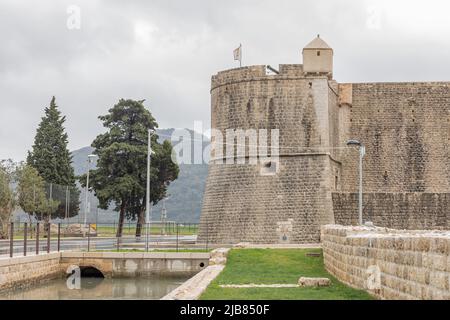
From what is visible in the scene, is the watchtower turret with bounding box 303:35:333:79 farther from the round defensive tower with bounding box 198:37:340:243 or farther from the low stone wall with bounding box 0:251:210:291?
the low stone wall with bounding box 0:251:210:291

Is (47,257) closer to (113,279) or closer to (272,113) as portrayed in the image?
(113,279)

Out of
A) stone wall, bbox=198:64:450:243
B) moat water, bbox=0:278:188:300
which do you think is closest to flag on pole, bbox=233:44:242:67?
stone wall, bbox=198:64:450:243

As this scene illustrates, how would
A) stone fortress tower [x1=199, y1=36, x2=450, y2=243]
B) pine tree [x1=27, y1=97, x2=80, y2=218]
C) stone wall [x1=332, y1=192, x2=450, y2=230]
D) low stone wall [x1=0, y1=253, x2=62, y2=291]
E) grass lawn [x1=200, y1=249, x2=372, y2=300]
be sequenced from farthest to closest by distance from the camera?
pine tree [x1=27, y1=97, x2=80, y2=218], stone wall [x1=332, y1=192, x2=450, y2=230], stone fortress tower [x1=199, y1=36, x2=450, y2=243], low stone wall [x1=0, y1=253, x2=62, y2=291], grass lawn [x1=200, y1=249, x2=372, y2=300]

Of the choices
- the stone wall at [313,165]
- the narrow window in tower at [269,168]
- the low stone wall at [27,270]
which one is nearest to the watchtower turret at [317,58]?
the stone wall at [313,165]

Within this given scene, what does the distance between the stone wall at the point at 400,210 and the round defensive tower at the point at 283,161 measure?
1.08 metres

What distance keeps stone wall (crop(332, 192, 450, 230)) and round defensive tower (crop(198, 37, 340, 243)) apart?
42.4 inches

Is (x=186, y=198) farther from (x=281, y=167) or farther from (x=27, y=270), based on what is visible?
(x=27, y=270)

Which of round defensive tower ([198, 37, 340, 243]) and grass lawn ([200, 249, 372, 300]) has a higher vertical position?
round defensive tower ([198, 37, 340, 243])

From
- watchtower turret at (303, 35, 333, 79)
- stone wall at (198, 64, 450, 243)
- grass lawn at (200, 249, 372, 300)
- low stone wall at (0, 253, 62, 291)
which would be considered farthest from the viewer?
watchtower turret at (303, 35, 333, 79)

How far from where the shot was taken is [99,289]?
2481cm

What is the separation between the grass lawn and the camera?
13.0 metres
